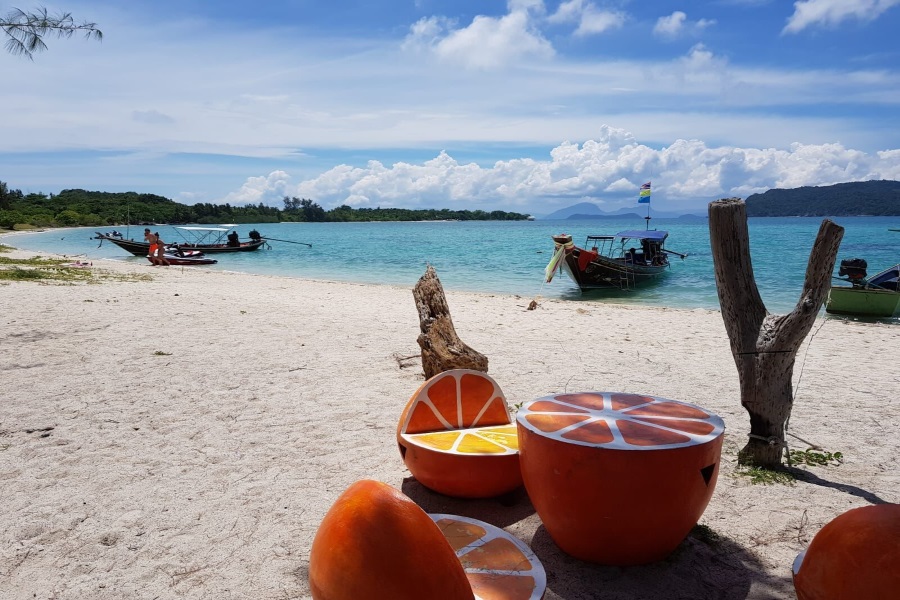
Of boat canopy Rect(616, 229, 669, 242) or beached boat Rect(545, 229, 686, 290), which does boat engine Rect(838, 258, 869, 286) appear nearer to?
beached boat Rect(545, 229, 686, 290)

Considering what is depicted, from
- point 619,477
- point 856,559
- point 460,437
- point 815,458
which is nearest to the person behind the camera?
point 856,559

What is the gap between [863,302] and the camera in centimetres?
1357

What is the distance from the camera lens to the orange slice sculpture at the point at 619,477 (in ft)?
8.66

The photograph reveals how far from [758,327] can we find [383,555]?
3353 mm

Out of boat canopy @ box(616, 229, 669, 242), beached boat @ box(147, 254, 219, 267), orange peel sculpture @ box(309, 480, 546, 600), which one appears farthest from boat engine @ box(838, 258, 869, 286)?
beached boat @ box(147, 254, 219, 267)

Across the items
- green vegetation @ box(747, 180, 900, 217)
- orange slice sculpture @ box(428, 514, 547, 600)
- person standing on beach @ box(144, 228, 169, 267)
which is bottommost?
orange slice sculpture @ box(428, 514, 547, 600)

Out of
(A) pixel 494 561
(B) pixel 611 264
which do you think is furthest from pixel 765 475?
(B) pixel 611 264

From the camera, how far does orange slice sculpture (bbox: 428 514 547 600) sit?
2.48m

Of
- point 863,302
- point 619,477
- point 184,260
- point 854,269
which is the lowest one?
point 863,302

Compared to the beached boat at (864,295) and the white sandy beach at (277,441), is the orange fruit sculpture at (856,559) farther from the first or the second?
the beached boat at (864,295)

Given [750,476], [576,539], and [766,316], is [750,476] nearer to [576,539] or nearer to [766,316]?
[766,316]

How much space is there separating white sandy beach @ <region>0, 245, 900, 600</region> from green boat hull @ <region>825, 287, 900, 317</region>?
3.60 m

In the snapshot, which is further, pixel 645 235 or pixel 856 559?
pixel 645 235

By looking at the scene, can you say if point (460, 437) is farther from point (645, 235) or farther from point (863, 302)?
point (645, 235)
